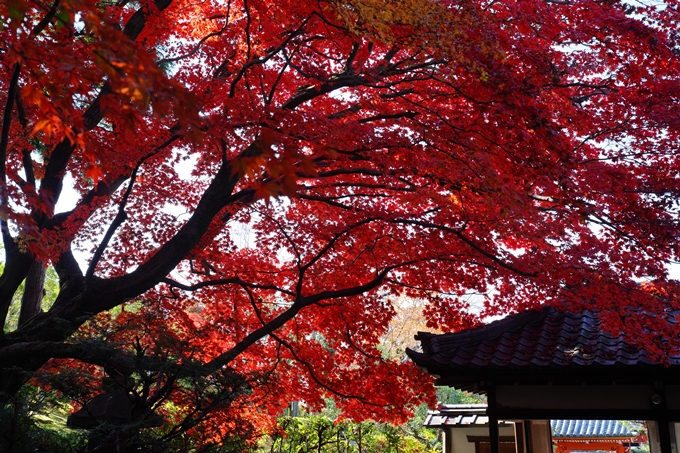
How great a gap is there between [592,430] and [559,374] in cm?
1194

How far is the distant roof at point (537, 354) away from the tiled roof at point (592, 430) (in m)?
9.96

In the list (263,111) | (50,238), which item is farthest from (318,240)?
(50,238)

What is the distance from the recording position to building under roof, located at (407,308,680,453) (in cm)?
582

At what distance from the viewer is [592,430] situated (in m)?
16.0

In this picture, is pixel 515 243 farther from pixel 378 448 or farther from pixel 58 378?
pixel 58 378

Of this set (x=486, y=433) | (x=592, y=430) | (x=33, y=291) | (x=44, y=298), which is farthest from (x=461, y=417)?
(x=44, y=298)

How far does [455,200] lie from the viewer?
9211mm

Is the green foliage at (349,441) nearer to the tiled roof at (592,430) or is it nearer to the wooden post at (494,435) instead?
the tiled roof at (592,430)

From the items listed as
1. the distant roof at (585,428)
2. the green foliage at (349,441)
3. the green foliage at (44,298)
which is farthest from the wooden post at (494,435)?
the green foliage at (44,298)

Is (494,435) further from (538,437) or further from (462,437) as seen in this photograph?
(462,437)

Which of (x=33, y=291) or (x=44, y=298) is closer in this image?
(x=33, y=291)

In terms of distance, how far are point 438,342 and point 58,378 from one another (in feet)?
13.2

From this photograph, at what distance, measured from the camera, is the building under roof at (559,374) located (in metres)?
5.82

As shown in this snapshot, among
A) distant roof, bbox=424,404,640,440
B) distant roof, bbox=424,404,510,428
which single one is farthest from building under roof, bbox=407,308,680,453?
distant roof, bbox=424,404,640,440
